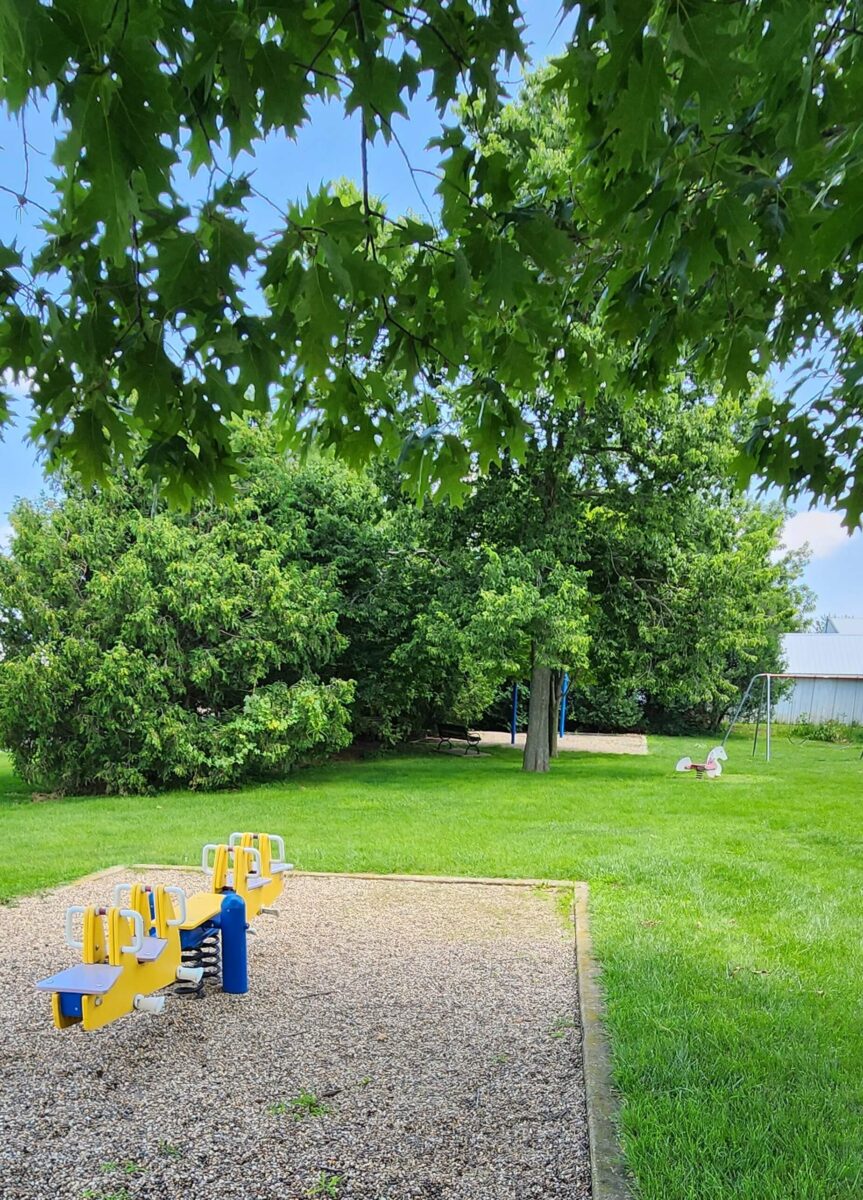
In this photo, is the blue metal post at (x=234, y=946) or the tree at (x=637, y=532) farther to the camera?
the tree at (x=637, y=532)

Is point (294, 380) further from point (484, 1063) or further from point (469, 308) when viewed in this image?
point (484, 1063)

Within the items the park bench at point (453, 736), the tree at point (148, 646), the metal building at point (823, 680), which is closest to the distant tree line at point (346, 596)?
the tree at point (148, 646)

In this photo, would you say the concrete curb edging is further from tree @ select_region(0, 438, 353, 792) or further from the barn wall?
the barn wall

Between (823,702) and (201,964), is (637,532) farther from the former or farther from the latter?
(823,702)

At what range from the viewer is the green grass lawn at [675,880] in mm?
2836

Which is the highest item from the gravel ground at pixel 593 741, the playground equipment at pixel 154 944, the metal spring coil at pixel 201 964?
the playground equipment at pixel 154 944

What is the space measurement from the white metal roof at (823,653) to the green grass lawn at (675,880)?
1740 cm

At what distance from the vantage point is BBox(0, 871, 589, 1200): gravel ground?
2740 mm

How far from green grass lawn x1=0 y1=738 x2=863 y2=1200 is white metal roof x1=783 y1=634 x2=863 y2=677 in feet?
57.1

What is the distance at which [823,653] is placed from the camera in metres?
33.7

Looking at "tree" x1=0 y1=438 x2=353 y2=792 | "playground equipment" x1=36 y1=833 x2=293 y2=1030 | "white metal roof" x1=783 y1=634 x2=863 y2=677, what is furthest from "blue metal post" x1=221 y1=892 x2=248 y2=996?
"white metal roof" x1=783 y1=634 x2=863 y2=677

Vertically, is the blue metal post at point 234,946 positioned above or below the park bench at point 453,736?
above

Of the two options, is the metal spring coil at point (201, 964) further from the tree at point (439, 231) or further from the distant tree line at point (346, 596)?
the distant tree line at point (346, 596)

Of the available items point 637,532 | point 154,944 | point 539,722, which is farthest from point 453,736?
point 154,944
